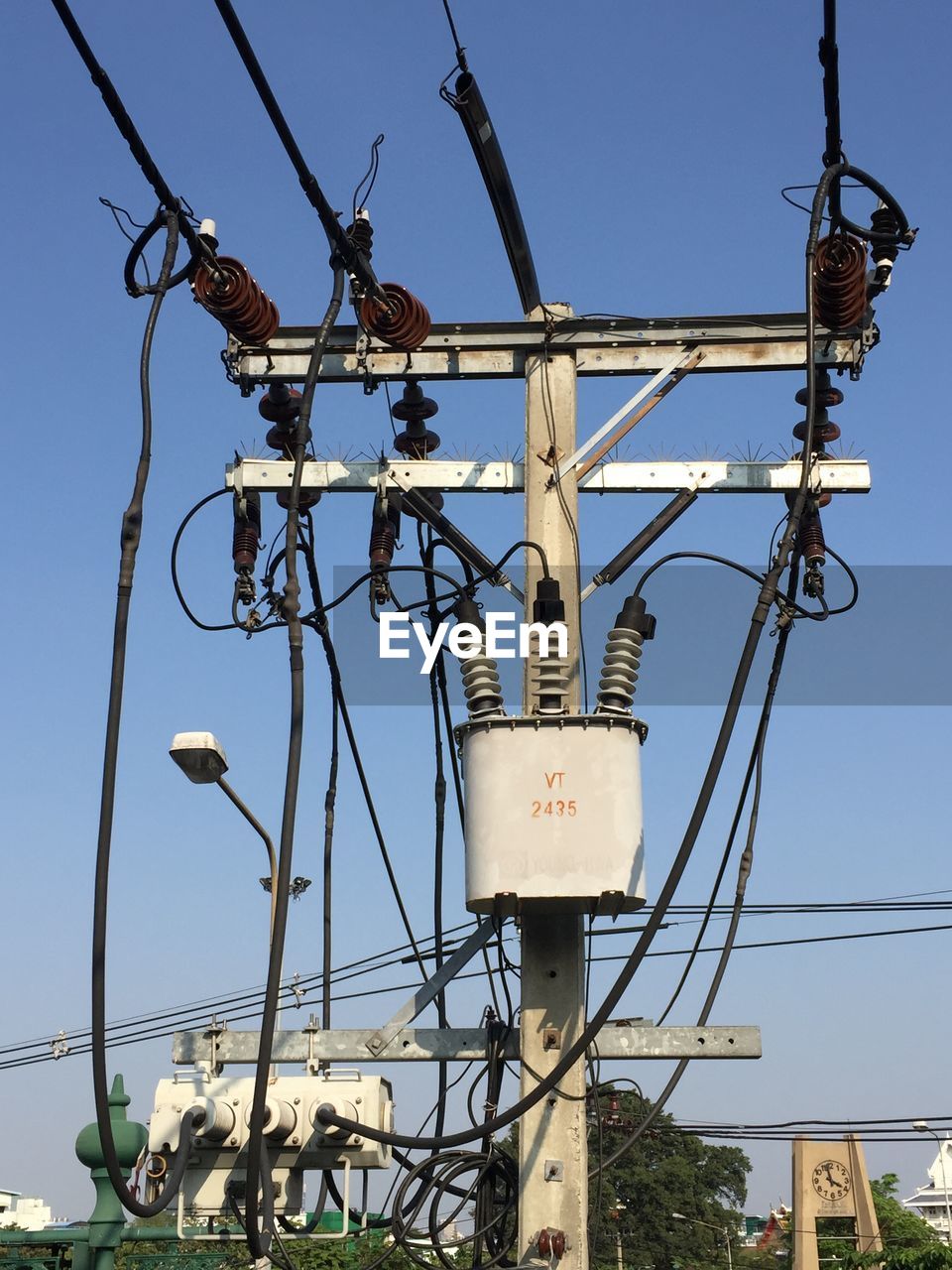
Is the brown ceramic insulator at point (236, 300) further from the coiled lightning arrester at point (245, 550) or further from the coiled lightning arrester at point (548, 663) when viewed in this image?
the coiled lightning arrester at point (548, 663)

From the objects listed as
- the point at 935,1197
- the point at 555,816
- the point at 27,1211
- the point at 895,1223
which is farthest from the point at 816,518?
the point at 935,1197

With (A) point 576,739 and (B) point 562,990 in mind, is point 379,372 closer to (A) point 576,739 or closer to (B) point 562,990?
(A) point 576,739

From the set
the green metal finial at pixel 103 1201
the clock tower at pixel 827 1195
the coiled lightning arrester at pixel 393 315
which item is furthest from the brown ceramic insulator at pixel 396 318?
the clock tower at pixel 827 1195

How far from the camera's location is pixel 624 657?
20.6 feet

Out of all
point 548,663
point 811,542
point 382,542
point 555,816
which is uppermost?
point 811,542

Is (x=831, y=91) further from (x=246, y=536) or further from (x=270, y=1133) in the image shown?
(x=270, y=1133)

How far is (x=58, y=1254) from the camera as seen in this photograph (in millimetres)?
10305

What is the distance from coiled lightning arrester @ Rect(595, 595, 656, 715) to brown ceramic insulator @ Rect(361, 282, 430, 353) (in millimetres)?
2166

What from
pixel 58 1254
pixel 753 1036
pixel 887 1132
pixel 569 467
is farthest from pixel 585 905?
pixel 887 1132

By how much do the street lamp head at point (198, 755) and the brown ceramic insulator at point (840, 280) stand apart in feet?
12.4

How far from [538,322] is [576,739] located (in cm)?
262

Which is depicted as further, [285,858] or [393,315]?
[393,315]

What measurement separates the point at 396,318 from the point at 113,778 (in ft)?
13.0

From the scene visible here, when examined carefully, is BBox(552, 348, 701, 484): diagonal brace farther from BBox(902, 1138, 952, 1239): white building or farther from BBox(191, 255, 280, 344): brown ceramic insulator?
BBox(902, 1138, 952, 1239): white building
